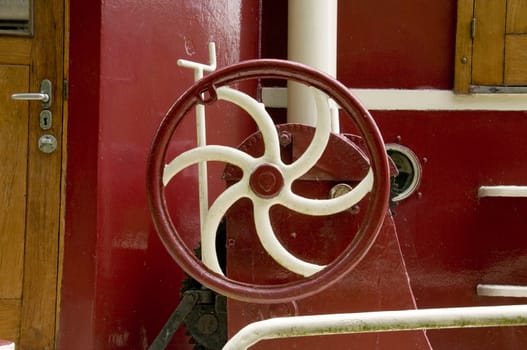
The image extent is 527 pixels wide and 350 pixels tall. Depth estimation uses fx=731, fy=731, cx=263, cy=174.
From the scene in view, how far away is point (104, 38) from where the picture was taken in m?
2.42

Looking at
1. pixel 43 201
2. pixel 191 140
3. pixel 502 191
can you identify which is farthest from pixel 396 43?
pixel 43 201

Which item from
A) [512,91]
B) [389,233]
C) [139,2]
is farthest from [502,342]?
[139,2]

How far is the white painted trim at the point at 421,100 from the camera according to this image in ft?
11.0

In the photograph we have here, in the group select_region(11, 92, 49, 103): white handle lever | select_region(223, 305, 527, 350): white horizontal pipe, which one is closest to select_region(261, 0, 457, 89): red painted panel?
select_region(11, 92, 49, 103): white handle lever

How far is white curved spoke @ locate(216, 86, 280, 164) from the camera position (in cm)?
204

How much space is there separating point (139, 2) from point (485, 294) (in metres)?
1.97

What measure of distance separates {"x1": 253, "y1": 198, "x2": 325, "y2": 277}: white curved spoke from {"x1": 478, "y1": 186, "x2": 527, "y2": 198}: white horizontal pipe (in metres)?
1.41

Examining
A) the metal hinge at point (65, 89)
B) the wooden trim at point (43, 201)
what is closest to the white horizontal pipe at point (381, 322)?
the wooden trim at point (43, 201)

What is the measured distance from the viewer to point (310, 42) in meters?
3.22

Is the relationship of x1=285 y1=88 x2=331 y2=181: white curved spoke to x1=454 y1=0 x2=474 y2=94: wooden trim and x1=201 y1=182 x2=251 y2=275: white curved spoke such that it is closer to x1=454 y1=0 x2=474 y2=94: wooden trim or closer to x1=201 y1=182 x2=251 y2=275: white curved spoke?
x1=201 y1=182 x2=251 y2=275: white curved spoke

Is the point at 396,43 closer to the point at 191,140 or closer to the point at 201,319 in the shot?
the point at 191,140

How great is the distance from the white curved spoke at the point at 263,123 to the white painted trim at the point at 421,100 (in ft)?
4.54

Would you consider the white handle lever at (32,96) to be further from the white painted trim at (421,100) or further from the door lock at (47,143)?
the white painted trim at (421,100)

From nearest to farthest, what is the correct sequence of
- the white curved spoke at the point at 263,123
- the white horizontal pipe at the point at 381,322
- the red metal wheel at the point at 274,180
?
the white horizontal pipe at the point at 381,322 → the red metal wheel at the point at 274,180 → the white curved spoke at the point at 263,123
